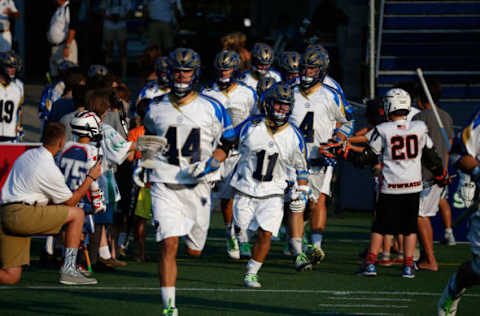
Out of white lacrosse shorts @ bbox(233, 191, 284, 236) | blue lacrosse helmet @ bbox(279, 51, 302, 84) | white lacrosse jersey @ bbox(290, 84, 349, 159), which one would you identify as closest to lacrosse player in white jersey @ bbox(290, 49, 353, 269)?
white lacrosse jersey @ bbox(290, 84, 349, 159)

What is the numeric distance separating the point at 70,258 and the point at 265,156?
1.96m

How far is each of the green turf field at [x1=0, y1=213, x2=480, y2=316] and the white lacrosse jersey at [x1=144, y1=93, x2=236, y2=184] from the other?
110 cm

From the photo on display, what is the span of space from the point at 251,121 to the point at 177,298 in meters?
1.75

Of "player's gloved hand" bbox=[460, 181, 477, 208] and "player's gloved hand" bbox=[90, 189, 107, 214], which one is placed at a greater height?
"player's gloved hand" bbox=[460, 181, 477, 208]

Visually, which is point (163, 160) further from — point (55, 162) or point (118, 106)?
point (118, 106)

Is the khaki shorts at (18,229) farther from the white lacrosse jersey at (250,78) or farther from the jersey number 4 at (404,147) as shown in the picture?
the white lacrosse jersey at (250,78)

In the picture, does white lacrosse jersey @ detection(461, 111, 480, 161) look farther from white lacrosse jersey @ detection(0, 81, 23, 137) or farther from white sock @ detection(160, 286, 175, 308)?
white lacrosse jersey @ detection(0, 81, 23, 137)

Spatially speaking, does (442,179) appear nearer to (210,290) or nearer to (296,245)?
(296,245)

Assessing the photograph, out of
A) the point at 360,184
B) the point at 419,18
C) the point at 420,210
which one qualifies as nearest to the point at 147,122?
the point at 420,210

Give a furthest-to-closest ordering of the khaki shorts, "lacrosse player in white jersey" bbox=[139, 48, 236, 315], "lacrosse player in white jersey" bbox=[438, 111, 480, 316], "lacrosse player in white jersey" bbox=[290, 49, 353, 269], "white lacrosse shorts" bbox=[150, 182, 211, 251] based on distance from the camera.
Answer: "lacrosse player in white jersey" bbox=[290, 49, 353, 269]
the khaki shorts
"lacrosse player in white jersey" bbox=[139, 48, 236, 315]
"white lacrosse shorts" bbox=[150, 182, 211, 251]
"lacrosse player in white jersey" bbox=[438, 111, 480, 316]

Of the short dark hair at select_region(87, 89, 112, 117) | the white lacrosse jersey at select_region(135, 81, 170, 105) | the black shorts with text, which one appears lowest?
the black shorts with text

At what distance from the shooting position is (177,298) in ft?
29.4

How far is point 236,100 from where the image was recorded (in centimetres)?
1238

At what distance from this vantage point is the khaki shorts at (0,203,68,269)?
347 inches
